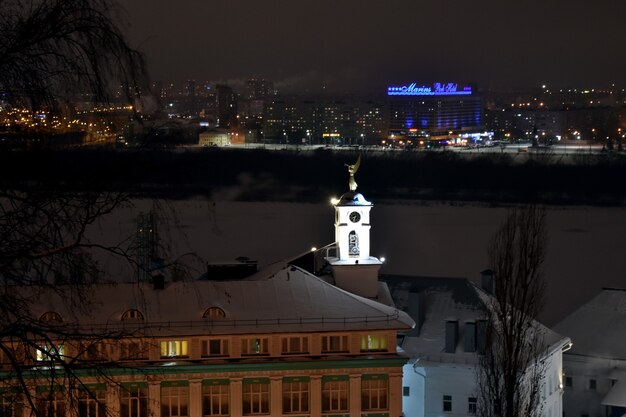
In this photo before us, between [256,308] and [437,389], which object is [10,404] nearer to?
[256,308]

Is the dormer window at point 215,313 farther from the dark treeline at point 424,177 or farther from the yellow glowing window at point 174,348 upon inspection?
the dark treeline at point 424,177

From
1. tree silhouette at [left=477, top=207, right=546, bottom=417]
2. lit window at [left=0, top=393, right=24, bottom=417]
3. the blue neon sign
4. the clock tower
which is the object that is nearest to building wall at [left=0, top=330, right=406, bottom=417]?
tree silhouette at [left=477, top=207, right=546, bottom=417]

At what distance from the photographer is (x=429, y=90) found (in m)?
138

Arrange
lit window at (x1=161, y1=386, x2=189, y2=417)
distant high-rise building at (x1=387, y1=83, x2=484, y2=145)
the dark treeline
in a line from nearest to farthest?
lit window at (x1=161, y1=386, x2=189, y2=417)
the dark treeline
distant high-rise building at (x1=387, y1=83, x2=484, y2=145)

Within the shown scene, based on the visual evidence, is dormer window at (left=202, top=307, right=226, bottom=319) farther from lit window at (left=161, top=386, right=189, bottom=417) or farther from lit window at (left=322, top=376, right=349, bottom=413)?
lit window at (left=322, top=376, right=349, bottom=413)

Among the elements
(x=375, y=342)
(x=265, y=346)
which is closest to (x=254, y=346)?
(x=265, y=346)

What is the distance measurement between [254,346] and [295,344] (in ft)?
1.62

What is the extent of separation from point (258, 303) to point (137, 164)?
10054 millimetres

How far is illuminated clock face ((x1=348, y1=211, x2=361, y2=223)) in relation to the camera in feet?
58.9

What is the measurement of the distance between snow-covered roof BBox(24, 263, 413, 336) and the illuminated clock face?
134 inches

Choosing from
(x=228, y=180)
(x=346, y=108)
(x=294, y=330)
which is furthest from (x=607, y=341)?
(x=346, y=108)

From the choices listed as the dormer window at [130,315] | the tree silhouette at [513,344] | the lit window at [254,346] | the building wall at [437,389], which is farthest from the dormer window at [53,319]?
the building wall at [437,389]

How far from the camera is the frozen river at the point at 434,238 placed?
29125 millimetres

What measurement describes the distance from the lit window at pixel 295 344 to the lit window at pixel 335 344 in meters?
0.22
